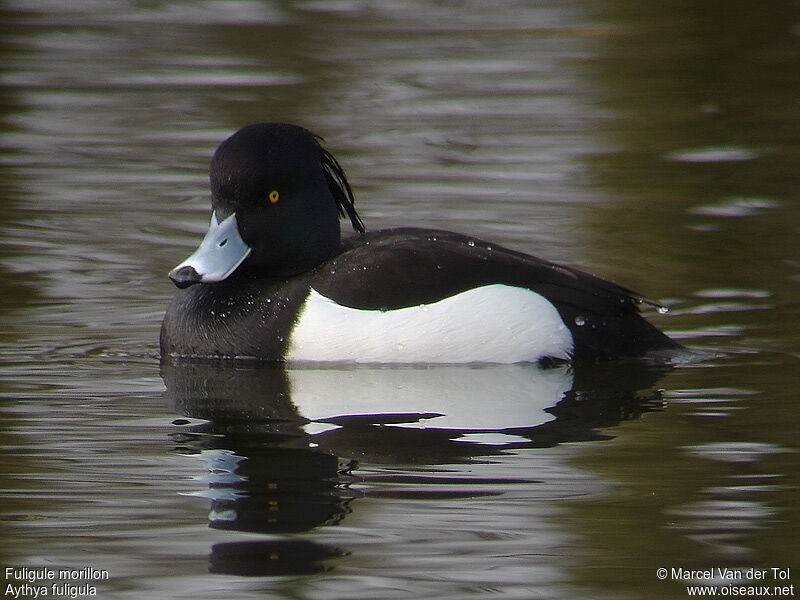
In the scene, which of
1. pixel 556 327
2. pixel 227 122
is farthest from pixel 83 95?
pixel 556 327

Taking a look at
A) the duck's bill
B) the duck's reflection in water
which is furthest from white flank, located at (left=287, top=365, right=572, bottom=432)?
the duck's bill

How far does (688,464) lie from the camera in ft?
17.7

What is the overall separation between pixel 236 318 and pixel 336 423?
1128 millimetres

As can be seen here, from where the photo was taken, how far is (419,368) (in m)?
6.76

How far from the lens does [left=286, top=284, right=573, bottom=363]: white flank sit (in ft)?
21.9

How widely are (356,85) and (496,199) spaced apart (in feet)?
11.6

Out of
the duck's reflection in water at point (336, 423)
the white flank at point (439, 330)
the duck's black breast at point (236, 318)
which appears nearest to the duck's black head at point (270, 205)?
the duck's black breast at point (236, 318)

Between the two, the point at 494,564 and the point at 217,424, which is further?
the point at 217,424

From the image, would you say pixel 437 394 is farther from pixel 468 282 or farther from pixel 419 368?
pixel 468 282

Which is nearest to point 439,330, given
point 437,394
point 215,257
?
point 437,394

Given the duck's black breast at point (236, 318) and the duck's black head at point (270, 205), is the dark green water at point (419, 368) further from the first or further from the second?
the duck's black head at point (270, 205)

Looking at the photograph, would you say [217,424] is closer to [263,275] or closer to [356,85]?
[263,275]

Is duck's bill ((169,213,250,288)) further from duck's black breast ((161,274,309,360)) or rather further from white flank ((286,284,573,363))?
white flank ((286,284,573,363))

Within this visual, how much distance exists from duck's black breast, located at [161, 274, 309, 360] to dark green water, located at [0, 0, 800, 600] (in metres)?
0.13
